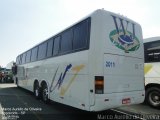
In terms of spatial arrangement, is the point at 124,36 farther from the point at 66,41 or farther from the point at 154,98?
the point at 154,98

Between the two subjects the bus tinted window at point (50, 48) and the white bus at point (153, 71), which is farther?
the bus tinted window at point (50, 48)

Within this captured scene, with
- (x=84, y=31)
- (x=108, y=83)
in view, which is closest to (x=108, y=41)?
(x=84, y=31)

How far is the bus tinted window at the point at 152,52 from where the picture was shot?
8.49m

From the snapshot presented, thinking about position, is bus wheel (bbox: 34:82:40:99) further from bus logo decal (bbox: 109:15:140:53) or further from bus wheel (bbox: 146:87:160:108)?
bus logo decal (bbox: 109:15:140:53)

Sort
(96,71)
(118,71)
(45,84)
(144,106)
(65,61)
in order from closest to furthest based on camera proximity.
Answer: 1. (96,71)
2. (118,71)
3. (65,61)
4. (144,106)
5. (45,84)

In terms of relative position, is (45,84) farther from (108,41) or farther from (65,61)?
(108,41)

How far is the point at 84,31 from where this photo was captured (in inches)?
254

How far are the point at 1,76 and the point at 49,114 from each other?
21.4m

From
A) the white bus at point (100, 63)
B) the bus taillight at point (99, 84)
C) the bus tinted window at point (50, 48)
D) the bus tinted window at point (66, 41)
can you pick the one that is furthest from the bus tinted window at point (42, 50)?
the bus taillight at point (99, 84)

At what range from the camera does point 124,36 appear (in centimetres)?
681

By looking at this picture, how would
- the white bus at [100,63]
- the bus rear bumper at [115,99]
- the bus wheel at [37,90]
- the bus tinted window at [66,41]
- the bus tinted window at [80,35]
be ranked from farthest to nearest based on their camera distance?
1. the bus wheel at [37,90]
2. the bus tinted window at [66,41]
3. the bus tinted window at [80,35]
4. the white bus at [100,63]
5. the bus rear bumper at [115,99]

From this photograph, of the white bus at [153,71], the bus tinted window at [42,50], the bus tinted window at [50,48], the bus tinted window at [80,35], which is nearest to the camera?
the bus tinted window at [80,35]

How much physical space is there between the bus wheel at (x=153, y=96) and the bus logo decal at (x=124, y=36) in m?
2.41

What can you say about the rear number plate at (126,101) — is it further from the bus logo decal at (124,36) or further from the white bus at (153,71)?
the white bus at (153,71)
